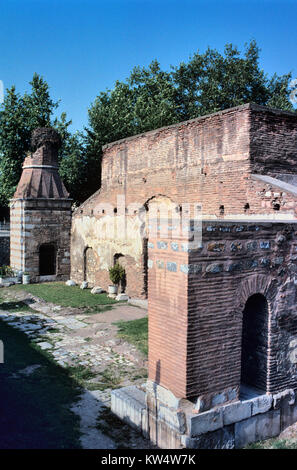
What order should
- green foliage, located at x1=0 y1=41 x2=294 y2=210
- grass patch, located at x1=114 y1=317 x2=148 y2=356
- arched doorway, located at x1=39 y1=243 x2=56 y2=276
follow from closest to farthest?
grass patch, located at x1=114 y1=317 x2=148 y2=356, arched doorway, located at x1=39 y1=243 x2=56 y2=276, green foliage, located at x1=0 y1=41 x2=294 y2=210

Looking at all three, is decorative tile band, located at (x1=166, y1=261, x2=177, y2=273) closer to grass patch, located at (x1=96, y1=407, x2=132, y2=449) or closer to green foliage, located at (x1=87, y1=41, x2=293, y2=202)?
grass patch, located at (x1=96, y1=407, x2=132, y2=449)

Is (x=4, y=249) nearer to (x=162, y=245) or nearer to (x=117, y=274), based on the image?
(x=117, y=274)

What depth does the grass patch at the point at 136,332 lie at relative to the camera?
8.45 metres

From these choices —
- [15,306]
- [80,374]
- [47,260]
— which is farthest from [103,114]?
[80,374]

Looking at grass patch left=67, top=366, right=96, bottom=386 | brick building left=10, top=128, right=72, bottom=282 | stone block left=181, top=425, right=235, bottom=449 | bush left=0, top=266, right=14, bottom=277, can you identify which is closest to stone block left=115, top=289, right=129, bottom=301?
brick building left=10, top=128, right=72, bottom=282

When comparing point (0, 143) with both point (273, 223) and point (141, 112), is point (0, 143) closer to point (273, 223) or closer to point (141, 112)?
point (141, 112)

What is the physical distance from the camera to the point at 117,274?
13.6m

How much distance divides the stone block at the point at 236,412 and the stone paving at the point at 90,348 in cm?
106

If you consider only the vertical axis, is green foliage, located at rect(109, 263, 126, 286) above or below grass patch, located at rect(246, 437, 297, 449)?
above

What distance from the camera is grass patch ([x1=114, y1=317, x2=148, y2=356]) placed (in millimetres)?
8445

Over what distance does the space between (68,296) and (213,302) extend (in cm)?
941

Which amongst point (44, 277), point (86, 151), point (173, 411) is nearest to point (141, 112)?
point (86, 151)

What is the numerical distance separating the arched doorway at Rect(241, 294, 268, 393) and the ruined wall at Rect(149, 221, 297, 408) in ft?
0.31
